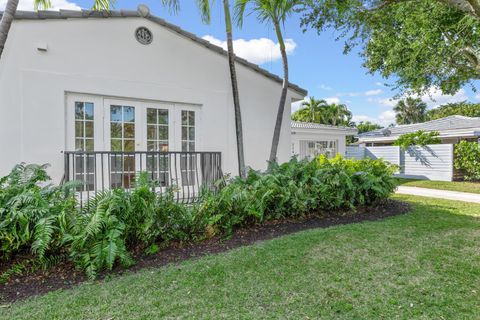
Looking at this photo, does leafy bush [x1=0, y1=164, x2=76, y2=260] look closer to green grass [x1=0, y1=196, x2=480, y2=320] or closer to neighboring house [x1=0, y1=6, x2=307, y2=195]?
green grass [x1=0, y1=196, x2=480, y2=320]

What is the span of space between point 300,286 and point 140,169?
157 inches

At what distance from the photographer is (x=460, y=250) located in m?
3.82

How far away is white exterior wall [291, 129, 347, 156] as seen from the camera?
15033 millimetres

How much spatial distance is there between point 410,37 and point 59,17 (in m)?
8.66

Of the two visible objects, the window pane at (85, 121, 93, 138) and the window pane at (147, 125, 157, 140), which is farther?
the window pane at (147, 125, 157, 140)

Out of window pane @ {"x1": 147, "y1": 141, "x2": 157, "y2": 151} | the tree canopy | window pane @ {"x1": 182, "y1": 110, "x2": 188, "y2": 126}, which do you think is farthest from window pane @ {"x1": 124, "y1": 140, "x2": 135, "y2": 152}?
the tree canopy

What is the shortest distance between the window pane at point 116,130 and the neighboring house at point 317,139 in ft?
33.7

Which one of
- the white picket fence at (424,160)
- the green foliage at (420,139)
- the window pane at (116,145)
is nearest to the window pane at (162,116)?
the window pane at (116,145)

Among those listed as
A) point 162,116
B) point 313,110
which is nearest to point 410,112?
point 313,110

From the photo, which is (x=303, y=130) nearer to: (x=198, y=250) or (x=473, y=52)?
(x=473, y=52)

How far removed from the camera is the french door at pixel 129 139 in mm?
5426

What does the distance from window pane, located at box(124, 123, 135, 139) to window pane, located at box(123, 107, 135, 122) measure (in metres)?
0.10

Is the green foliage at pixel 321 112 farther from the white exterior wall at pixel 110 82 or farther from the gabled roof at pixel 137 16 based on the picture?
the white exterior wall at pixel 110 82

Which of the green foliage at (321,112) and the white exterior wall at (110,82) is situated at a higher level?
the green foliage at (321,112)
